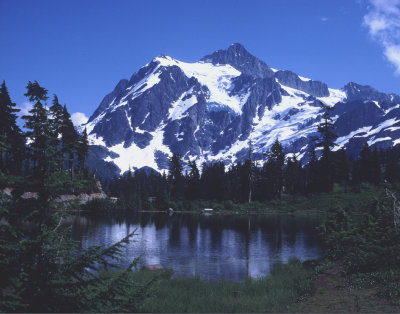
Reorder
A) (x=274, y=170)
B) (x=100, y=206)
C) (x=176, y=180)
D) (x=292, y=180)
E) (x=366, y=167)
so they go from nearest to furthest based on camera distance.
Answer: (x=100, y=206), (x=274, y=170), (x=366, y=167), (x=292, y=180), (x=176, y=180)

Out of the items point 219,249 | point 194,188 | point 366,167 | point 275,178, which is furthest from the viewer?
point 194,188

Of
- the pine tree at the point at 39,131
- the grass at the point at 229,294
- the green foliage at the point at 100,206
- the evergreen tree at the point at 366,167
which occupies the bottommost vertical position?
the grass at the point at 229,294

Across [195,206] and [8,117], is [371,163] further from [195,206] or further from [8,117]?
[8,117]

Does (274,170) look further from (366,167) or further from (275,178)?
(366,167)

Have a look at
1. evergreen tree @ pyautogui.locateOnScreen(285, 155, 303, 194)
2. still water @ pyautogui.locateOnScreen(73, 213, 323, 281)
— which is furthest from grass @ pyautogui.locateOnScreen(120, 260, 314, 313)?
evergreen tree @ pyautogui.locateOnScreen(285, 155, 303, 194)

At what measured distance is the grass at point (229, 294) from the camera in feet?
46.5

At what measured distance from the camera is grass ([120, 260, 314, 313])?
14180mm

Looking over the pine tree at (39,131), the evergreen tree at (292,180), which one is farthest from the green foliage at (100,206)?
the pine tree at (39,131)

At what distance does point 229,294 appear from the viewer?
16906mm

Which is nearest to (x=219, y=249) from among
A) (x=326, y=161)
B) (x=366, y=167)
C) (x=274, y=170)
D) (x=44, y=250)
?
(x=44, y=250)

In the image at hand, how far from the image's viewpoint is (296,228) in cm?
5262

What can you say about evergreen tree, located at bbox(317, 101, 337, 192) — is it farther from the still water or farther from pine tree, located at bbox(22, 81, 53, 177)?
pine tree, located at bbox(22, 81, 53, 177)

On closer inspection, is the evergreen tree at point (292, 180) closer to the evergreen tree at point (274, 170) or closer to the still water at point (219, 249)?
the evergreen tree at point (274, 170)

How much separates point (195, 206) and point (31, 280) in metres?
85.2
